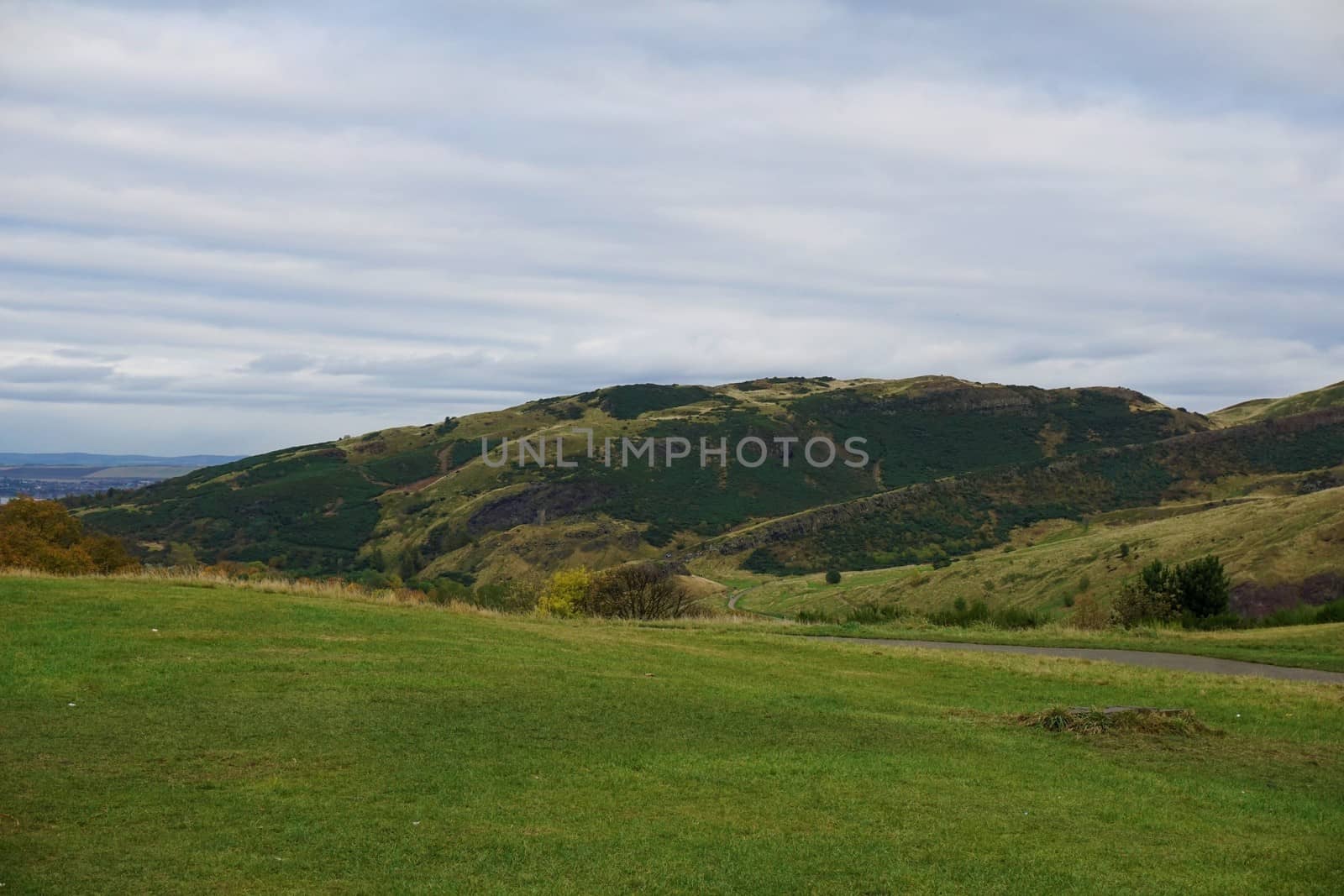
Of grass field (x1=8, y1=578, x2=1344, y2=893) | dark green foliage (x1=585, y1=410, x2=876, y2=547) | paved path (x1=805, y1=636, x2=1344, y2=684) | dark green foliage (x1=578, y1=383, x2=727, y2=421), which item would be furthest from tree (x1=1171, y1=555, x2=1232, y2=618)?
dark green foliage (x1=578, y1=383, x2=727, y2=421)

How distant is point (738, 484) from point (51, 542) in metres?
93.2

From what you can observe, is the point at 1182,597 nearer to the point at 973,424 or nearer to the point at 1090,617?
the point at 1090,617

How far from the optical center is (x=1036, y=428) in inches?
5960

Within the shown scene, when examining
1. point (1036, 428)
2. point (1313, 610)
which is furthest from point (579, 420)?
point (1313, 610)

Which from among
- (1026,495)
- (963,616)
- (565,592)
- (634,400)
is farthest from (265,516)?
(963,616)

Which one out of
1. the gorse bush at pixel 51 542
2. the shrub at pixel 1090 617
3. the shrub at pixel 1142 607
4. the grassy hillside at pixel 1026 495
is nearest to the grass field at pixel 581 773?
the shrub at pixel 1142 607

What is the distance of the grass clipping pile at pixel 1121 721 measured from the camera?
16250 millimetres

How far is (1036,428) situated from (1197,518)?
3495 inches

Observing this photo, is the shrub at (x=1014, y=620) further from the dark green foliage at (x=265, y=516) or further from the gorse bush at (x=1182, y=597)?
the dark green foliage at (x=265, y=516)

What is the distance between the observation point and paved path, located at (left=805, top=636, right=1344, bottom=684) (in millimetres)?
24375

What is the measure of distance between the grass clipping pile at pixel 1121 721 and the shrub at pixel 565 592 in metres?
29.5

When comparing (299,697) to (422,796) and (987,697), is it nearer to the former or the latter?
(422,796)

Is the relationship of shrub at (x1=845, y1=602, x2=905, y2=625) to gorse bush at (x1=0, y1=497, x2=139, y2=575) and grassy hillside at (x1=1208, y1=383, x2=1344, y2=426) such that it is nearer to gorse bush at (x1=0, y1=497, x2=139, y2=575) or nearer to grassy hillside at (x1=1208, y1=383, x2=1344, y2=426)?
gorse bush at (x1=0, y1=497, x2=139, y2=575)

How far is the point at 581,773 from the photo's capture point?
12.7 meters
